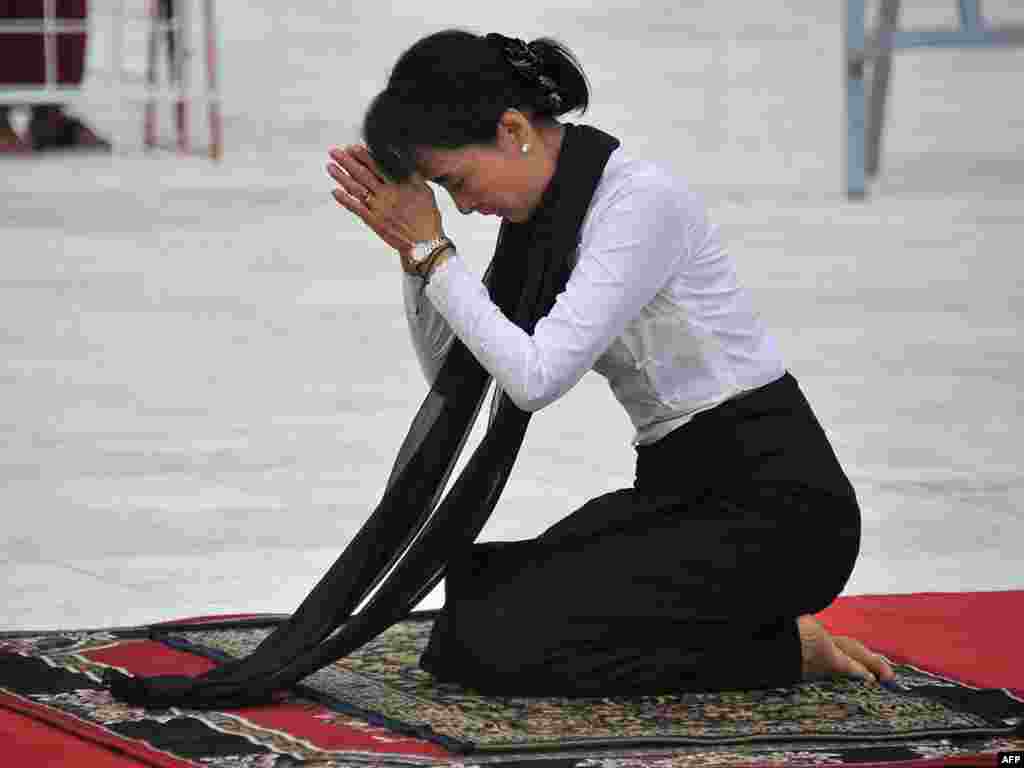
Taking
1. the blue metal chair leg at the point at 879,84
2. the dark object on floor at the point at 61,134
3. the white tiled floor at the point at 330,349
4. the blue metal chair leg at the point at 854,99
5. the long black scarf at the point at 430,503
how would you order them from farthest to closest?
1. the dark object on floor at the point at 61,134
2. the blue metal chair leg at the point at 879,84
3. the blue metal chair leg at the point at 854,99
4. the white tiled floor at the point at 330,349
5. the long black scarf at the point at 430,503

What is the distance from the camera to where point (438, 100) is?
10.0ft

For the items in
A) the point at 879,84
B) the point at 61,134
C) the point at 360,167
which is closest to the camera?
the point at 360,167

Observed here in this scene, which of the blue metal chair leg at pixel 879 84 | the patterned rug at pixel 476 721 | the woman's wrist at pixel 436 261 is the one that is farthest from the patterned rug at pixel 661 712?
the blue metal chair leg at pixel 879 84

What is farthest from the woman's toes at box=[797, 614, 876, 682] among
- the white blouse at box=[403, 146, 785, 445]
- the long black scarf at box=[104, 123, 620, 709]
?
the long black scarf at box=[104, 123, 620, 709]

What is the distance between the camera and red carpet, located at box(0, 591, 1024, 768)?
2.87 meters

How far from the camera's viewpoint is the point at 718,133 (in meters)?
11.9

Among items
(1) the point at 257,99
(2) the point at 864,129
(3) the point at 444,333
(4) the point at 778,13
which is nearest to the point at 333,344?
(3) the point at 444,333

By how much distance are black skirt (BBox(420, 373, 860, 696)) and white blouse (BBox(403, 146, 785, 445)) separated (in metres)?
0.05

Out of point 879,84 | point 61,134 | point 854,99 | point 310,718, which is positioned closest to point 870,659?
point 310,718

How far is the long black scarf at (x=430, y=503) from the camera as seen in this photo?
10.3 feet

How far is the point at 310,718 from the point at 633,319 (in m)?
0.64

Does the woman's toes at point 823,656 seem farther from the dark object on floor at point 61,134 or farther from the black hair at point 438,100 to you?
the dark object on floor at point 61,134

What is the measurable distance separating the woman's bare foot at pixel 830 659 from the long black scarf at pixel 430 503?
0.45m

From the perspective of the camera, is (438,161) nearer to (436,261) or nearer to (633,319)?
(436,261)
